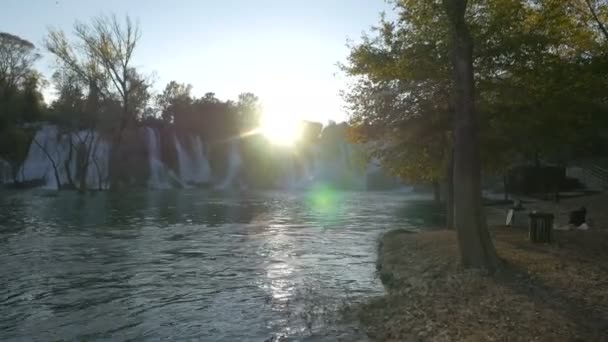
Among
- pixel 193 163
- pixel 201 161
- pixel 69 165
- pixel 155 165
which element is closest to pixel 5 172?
pixel 69 165

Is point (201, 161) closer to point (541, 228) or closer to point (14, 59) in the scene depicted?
point (14, 59)

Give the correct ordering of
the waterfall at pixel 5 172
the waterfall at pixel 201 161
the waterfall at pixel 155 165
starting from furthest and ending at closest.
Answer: the waterfall at pixel 201 161 < the waterfall at pixel 155 165 < the waterfall at pixel 5 172

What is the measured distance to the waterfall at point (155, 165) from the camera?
6306cm

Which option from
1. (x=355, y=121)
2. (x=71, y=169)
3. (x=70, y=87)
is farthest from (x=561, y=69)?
(x=71, y=169)

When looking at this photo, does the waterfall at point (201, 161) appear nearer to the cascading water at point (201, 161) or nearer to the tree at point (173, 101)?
the cascading water at point (201, 161)

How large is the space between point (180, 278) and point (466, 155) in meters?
7.11

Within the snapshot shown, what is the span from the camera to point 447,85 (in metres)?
15.9

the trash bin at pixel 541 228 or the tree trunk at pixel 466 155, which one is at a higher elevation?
the tree trunk at pixel 466 155

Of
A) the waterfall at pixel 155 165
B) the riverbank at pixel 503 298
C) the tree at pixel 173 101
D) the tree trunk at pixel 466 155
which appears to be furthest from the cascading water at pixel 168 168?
the tree trunk at pixel 466 155

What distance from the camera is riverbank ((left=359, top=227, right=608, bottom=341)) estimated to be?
23.2 feet

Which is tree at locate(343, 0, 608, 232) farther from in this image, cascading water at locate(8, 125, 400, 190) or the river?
cascading water at locate(8, 125, 400, 190)

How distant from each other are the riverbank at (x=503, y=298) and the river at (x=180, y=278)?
1.05 m

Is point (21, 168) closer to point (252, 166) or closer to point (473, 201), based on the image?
point (252, 166)

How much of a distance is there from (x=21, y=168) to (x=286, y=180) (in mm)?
31976
